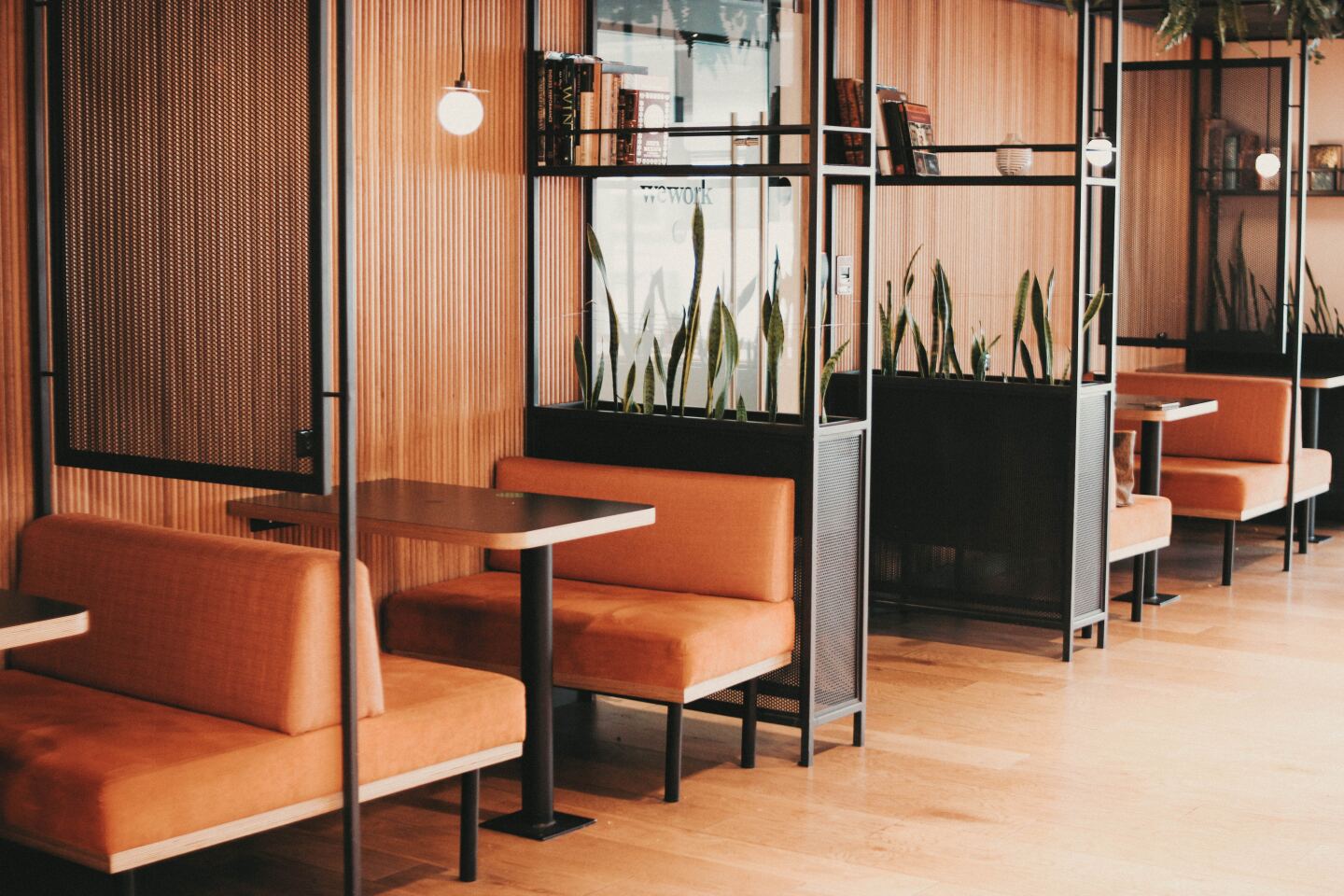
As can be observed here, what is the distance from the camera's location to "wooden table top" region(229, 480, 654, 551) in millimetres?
3834

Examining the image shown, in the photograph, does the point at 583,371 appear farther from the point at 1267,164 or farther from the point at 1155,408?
the point at 1267,164

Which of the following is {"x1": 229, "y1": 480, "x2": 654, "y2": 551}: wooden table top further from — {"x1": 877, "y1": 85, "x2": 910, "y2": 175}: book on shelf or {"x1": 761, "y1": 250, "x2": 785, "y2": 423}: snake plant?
{"x1": 877, "y1": 85, "x2": 910, "y2": 175}: book on shelf

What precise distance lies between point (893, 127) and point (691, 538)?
7.31ft

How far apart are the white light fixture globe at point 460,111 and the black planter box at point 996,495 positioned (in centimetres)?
226

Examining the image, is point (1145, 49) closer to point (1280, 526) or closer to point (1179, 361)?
point (1179, 361)

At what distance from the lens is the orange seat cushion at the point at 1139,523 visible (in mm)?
6332

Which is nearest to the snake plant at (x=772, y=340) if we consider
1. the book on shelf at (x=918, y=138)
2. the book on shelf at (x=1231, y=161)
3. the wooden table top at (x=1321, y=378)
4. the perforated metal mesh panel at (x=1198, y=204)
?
the book on shelf at (x=918, y=138)

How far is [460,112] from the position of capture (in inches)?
179

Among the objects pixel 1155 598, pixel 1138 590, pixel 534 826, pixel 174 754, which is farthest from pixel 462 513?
pixel 1155 598

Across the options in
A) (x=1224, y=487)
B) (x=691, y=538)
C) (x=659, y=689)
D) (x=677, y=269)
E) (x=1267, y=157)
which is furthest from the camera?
(x=1267, y=157)

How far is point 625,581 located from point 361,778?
1.56m

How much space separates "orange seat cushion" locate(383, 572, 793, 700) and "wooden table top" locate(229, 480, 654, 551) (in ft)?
1.01

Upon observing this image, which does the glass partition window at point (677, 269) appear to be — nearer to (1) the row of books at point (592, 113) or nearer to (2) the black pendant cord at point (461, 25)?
(1) the row of books at point (592, 113)

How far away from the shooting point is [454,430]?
508 centimetres
